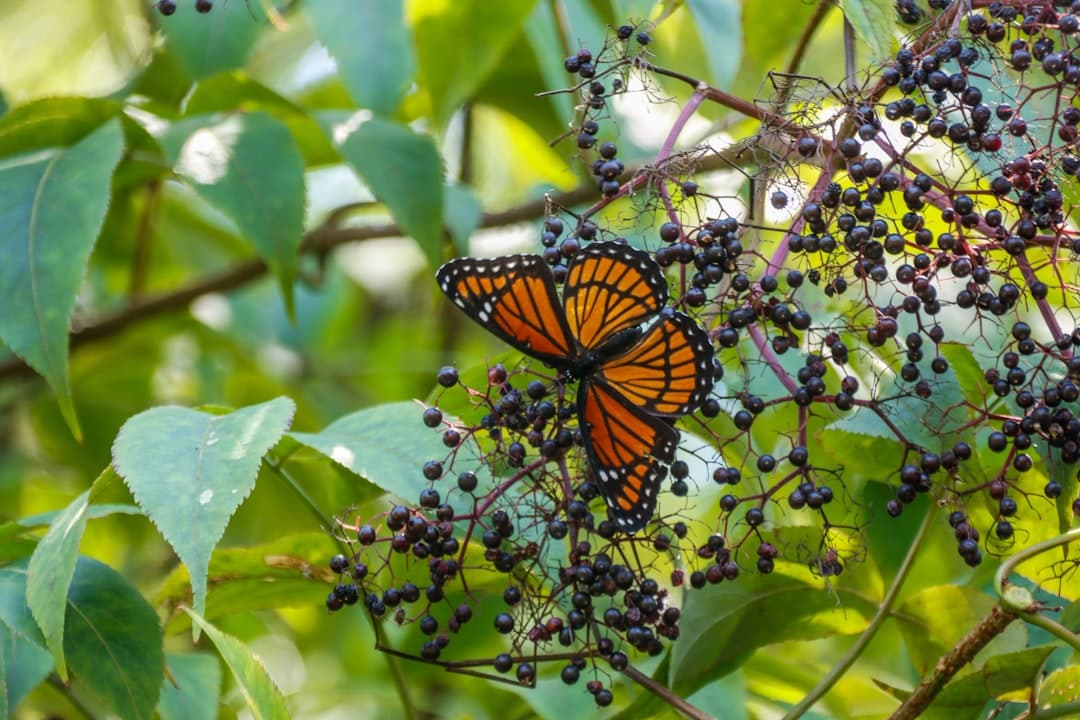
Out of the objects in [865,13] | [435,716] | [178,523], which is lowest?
[435,716]

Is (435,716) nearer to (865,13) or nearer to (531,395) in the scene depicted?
(531,395)

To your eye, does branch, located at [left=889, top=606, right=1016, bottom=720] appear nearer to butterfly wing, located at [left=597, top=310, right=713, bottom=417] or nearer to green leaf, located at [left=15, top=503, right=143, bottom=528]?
butterfly wing, located at [left=597, top=310, right=713, bottom=417]

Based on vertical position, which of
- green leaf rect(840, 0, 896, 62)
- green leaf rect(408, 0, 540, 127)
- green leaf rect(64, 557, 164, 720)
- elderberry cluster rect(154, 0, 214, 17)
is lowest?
green leaf rect(64, 557, 164, 720)

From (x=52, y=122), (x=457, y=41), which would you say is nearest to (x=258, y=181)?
(x=52, y=122)

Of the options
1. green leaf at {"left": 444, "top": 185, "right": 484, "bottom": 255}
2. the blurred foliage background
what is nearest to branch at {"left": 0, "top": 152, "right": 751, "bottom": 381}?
the blurred foliage background

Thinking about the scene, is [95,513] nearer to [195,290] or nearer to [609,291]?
[609,291]

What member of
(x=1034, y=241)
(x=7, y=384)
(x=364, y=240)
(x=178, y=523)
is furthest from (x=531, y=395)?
(x=7, y=384)

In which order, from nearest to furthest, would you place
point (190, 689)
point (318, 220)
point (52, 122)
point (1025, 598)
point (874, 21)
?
point (1025, 598) → point (874, 21) → point (190, 689) → point (52, 122) → point (318, 220)
